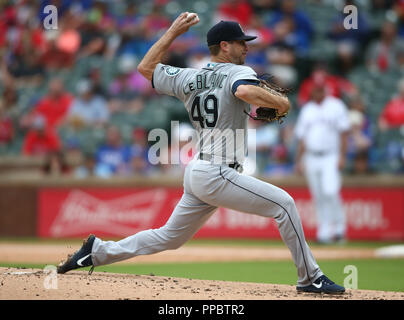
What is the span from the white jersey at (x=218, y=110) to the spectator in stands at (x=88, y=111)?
8685 mm

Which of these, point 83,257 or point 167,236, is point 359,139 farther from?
point 83,257

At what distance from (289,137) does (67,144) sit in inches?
173

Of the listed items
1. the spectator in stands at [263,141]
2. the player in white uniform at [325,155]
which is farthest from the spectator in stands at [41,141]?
the player in white uniform at [325,155]

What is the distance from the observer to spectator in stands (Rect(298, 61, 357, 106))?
13.3 m

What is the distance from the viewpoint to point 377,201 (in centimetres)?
1198

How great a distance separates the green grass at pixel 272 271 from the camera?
7.09 meters

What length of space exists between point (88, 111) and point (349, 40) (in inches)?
226

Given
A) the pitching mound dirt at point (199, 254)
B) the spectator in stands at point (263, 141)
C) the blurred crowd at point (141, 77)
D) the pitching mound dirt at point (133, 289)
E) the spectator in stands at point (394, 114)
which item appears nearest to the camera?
the pitching mound dirt at point (133, 289)

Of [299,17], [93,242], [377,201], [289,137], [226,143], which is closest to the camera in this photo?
[226,143]

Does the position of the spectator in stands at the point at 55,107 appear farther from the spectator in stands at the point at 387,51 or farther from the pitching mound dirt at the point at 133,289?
the pitching mound dirt at the point at 133,289

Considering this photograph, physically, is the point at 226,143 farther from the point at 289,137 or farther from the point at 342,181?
the point at 289,137

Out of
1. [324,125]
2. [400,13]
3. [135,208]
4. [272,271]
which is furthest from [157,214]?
[400,13]

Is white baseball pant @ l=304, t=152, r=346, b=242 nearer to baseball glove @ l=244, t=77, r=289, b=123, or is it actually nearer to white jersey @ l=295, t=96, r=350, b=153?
white jersey @ l=295, t=96, r=350, b=153
